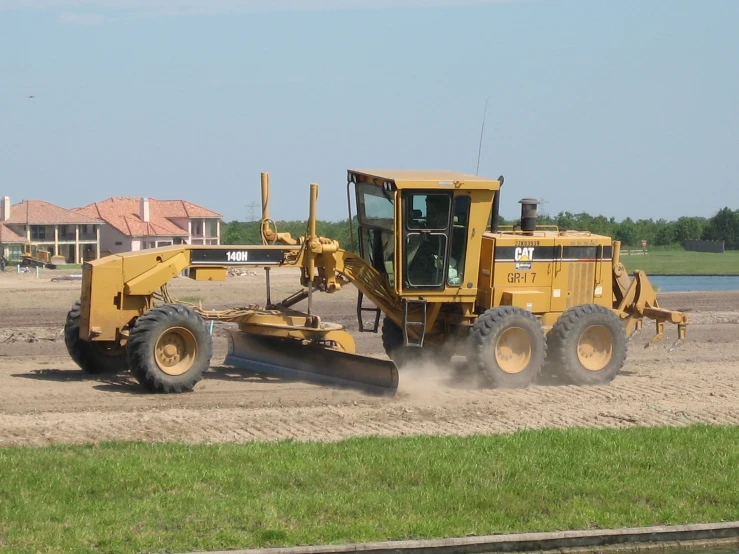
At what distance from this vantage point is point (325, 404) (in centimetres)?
1365

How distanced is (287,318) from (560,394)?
3.64m

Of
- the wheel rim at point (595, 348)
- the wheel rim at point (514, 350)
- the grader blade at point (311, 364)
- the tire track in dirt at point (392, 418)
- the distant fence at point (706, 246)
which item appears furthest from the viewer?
the distant fence at point (706, 246)

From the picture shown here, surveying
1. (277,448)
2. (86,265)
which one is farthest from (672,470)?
(86,265)

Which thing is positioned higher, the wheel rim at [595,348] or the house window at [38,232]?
the wheel rim at [595,348]

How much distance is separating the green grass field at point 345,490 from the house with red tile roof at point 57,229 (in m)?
69.7

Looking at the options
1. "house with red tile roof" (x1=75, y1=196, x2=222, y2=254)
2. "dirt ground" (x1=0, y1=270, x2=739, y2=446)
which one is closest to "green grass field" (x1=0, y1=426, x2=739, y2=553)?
"dirt ground" (x1=0, y1=270, x2=739, y2=446)

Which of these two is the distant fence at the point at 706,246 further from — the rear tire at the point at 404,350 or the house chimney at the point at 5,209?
the rear tire at the point at 404,350

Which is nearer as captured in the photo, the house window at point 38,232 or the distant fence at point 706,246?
the distant fence at point 706,246

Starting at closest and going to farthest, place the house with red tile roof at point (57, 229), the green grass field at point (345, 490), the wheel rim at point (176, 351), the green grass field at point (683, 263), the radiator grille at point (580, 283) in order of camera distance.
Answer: the green grass field at point (345, 490) → the wheel rim at point (176, 351) → the radiator grille at point (580, 283) → the green grass field at point (683, 263) → the house with red tile roof at point (57, 229)

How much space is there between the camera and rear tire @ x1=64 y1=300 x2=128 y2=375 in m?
15.1

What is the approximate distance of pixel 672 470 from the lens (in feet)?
33.3

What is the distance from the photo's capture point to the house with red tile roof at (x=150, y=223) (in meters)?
79.6

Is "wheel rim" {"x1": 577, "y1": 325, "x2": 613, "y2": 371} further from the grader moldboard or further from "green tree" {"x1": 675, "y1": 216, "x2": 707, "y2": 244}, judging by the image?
"green tree" {"x1": 675, "y1": 216, "x2": 707, "y2": 244}

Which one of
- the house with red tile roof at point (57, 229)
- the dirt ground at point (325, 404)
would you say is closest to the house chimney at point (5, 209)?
the house with red tile roof at point (57, 229)
